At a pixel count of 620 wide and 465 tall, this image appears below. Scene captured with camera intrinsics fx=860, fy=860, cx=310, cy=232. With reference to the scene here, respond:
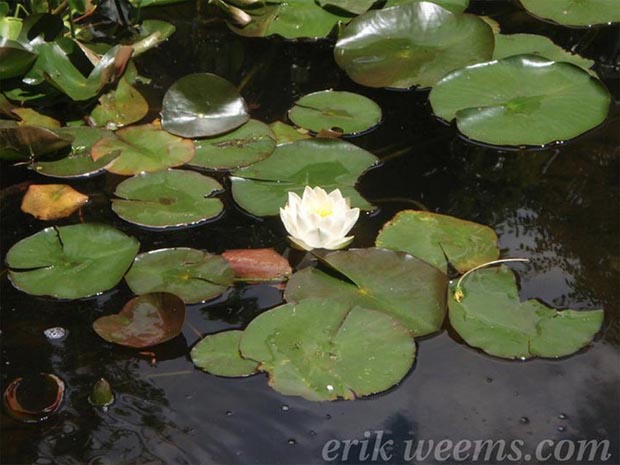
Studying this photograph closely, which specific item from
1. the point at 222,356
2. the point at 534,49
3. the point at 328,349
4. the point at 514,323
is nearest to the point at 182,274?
the point at 222,356

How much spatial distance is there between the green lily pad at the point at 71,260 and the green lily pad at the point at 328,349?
0.41 m

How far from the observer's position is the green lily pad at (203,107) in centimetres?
257

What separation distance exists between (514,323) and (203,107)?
3.90 feet

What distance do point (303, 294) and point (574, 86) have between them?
47.4 inches

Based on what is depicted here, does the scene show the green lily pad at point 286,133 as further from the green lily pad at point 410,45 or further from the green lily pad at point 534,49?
the green lily pad at point 534,49

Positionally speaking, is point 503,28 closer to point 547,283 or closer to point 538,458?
point 547,283

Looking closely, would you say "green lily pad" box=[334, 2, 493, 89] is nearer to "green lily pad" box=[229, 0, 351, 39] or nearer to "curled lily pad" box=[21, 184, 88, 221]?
"green lily pad" box=[229, 0, 351, 39]

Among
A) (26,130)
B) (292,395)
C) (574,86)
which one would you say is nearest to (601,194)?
(574,86)

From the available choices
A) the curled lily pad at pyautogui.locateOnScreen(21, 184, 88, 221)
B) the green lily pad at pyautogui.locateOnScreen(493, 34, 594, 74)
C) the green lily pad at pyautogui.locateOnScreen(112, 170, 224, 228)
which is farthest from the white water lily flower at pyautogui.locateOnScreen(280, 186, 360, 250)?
the green lily pad at pyautogui.locateOnScreen(493, 34, 594, 74)

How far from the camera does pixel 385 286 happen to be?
200 cm

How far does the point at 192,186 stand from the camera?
2.37 metres

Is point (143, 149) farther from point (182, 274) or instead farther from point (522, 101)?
point (522, 101)

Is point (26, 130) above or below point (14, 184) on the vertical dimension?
above

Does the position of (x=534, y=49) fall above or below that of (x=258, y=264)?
above
